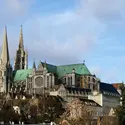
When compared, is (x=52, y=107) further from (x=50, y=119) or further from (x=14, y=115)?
(x=14, y=115)

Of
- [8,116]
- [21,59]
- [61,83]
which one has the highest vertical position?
[21,59]

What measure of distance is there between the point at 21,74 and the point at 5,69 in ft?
22.3

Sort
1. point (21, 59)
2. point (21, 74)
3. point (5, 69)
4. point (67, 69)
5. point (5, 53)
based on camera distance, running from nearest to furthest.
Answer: point (67, 69)
point (5, 69)
point (21, 74)
point (5, 53)
point (21, 59)

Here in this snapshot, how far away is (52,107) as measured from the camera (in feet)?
372

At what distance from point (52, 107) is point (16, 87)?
160 ft

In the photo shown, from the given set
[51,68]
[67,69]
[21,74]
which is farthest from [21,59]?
[67,69]

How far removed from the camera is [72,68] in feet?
522

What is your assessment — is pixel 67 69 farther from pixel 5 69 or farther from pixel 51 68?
pixel 5 69

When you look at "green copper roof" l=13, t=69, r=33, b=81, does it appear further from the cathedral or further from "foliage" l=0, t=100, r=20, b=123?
"foliage" l=0, t=100, r=20, b=123

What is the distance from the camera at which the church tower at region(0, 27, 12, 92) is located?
16500 cm

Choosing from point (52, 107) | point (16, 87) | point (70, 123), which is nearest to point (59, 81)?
point (16, 87)

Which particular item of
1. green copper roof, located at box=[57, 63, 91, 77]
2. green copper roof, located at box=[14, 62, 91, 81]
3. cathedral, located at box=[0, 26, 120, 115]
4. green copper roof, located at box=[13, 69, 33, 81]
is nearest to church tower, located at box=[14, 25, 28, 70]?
green copper roof, located at box=[13, 69, 33, 81]

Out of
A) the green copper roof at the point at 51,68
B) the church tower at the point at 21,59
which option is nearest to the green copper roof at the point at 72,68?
the green copper roof at the point at 51,68

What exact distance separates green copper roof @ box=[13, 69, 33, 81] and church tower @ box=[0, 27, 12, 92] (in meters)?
2.70
